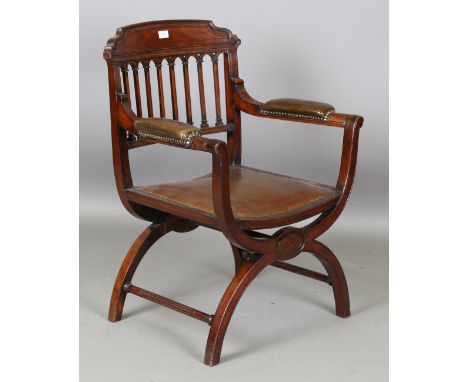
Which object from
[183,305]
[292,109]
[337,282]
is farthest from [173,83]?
[337,282]

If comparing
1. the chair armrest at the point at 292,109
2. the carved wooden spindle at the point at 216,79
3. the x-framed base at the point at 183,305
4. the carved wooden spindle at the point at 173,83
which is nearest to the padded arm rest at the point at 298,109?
the chair armrest at the point at 292,109

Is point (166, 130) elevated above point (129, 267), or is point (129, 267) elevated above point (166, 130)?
point (166, 130)

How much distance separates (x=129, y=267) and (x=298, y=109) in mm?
817

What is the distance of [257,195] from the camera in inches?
140

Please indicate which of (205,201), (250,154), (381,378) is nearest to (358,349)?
(381,378)

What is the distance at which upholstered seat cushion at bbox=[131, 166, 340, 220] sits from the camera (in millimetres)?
3428

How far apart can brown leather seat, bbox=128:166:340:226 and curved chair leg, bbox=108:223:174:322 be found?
19cm

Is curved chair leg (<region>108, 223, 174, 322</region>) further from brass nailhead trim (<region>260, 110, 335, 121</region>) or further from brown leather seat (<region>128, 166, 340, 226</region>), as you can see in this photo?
brass nailhead trim (<region>260, 110, 335, 121</region>)

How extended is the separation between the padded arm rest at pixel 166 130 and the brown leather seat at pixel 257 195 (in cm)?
24

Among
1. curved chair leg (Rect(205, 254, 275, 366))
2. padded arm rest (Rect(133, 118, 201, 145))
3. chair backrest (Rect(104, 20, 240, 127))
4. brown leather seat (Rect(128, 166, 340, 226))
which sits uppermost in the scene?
chair backrest (Rect(104, 20, 240, 127))

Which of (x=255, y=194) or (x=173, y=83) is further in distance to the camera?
(x=173, y=83)

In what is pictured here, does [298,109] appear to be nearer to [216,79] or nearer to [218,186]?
[216,79]

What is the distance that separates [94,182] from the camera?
4938 millimetres

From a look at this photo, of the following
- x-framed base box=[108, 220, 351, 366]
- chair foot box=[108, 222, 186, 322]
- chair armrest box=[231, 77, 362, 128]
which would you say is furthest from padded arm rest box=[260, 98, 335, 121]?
chair foot box=[108, 222, 186, 322]
